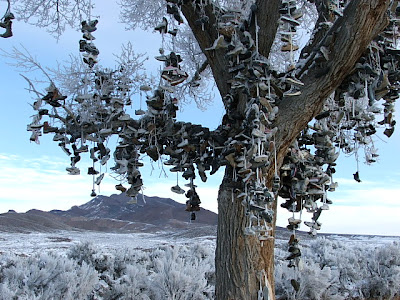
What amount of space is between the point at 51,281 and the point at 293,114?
366 cm

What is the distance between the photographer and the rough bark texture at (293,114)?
3.19 m

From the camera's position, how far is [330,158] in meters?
3.73

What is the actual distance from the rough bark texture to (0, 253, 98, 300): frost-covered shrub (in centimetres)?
216

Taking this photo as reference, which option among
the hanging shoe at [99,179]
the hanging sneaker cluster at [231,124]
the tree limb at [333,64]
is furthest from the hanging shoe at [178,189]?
the tree limb at [333,64]

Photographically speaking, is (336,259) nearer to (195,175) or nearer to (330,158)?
(330,158)

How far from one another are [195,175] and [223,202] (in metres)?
0.37

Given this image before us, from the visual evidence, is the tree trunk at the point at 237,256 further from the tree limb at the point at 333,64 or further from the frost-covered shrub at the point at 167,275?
the tree limb at the point at 333,64

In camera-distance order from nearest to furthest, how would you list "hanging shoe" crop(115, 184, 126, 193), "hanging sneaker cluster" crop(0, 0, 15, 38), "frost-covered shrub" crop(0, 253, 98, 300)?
1. "hanging sneaker cluster" crop(0, 0, 15, 38)
2. "hanging shoe" crop(115, 184, 126, 193)
3. "frost-covered shrub" crop(0, 253, 98, 300)

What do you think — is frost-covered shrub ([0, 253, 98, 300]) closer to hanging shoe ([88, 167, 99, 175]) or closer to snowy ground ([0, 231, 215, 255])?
hanging shoe ([88, 167, 99, 175])

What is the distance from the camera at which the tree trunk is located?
135 inches

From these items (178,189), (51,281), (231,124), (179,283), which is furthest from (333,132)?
(51,281)

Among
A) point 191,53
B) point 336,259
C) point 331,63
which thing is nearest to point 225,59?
point 331,63

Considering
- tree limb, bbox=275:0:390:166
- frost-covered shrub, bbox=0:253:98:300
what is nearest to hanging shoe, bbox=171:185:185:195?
tree limb, bbox=275:0:390:166

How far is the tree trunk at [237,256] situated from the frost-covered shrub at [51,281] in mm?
2213
